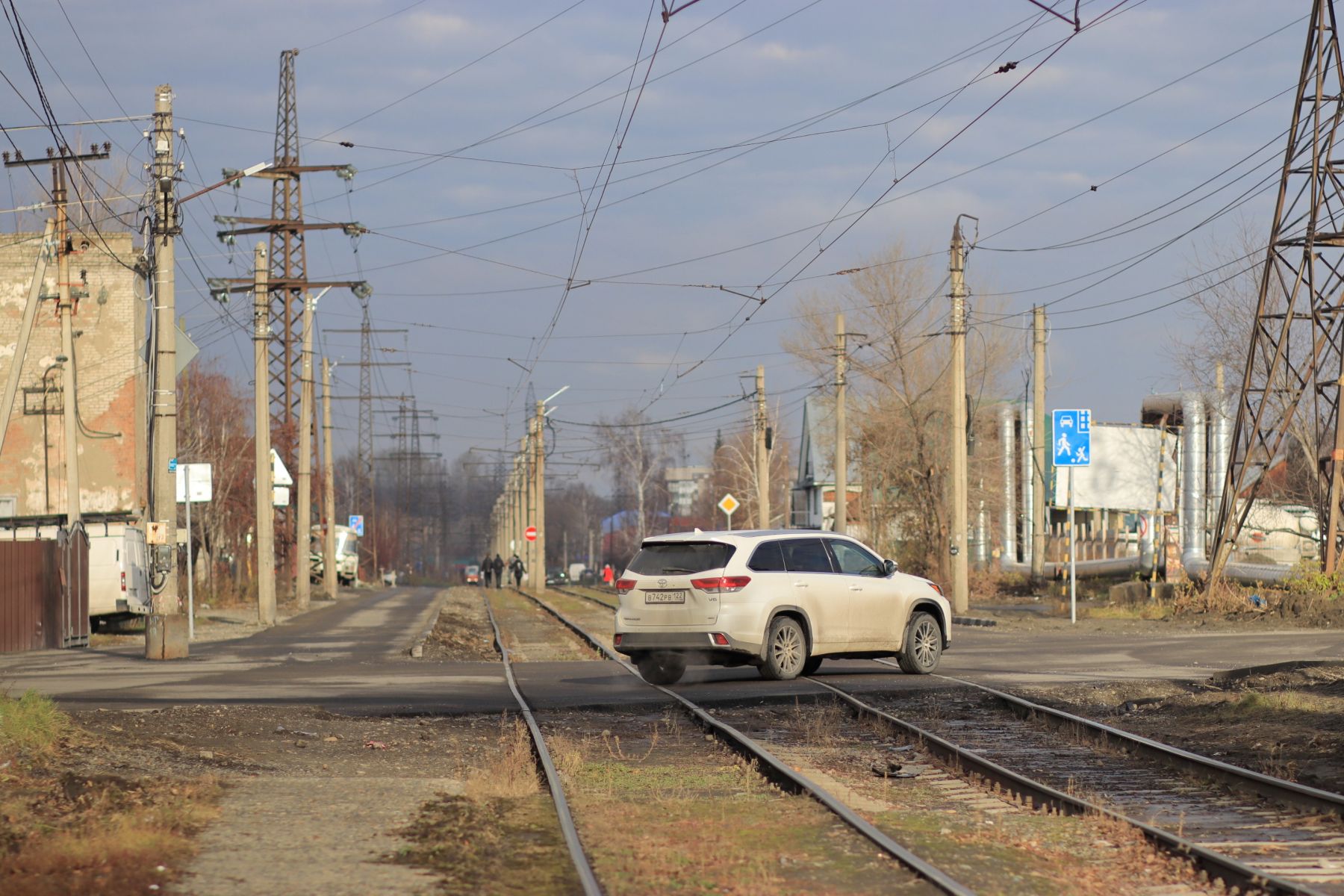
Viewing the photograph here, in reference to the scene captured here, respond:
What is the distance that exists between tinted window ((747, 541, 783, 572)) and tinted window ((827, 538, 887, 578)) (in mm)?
936

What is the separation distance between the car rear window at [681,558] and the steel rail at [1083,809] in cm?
338

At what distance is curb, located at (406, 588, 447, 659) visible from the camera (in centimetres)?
2449

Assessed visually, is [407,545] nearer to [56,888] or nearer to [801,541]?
[801,541]

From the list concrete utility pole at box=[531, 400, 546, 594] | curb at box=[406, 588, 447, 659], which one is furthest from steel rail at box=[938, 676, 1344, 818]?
concrete utility pole at box=[531, 400, 546, 594]

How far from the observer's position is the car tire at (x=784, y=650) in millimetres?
16984

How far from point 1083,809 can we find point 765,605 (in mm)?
8067

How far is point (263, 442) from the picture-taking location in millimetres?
35562

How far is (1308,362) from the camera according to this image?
26.9 m

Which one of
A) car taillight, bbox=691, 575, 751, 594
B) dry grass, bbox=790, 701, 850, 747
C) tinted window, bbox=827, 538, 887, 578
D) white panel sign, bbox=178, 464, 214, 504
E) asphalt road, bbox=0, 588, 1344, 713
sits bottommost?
asphalt road, bbox=0, 588, 1344, 713

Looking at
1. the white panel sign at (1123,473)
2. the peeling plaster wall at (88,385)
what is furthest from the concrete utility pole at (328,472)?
the white panel sign at (1123,473)

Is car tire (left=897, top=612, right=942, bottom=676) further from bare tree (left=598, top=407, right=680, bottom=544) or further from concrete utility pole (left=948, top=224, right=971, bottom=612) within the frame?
bare tree (left=598, top=407, right=680, bottom=544)

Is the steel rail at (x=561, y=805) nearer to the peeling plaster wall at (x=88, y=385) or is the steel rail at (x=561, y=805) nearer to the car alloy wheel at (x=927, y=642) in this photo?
the car alloy wheel at (x=927, y=642)

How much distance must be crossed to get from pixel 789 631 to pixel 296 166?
2905 cm

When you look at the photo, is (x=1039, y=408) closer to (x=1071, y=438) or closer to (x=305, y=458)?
(x=1071, y=438)
